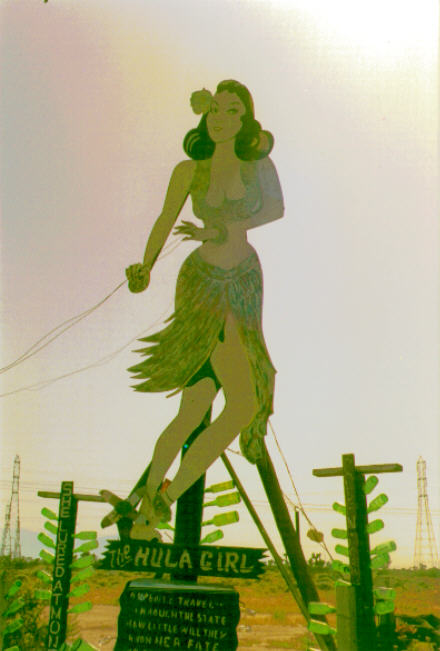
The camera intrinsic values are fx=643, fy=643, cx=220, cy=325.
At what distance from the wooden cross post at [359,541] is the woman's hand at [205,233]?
2889 mm

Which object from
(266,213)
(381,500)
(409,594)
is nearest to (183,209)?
(266,213)

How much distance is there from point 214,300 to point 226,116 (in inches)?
91.8

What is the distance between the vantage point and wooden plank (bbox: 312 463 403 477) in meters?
6.16

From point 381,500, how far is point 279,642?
3.17 metres

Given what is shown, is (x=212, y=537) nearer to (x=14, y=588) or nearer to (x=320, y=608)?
(x=320, y=608)

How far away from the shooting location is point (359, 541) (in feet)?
20.4

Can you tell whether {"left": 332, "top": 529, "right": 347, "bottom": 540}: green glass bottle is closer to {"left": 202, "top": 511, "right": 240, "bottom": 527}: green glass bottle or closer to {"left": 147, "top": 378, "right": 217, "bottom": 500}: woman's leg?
{"left": 202, "top": 511, "right": 240, "bottom": 527}: green glass bottle

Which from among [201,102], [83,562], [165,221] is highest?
[201,102]

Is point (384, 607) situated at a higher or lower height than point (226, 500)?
lower

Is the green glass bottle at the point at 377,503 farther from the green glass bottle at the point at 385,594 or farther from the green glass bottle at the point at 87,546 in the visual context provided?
the green glass bottle at the point at 87,546

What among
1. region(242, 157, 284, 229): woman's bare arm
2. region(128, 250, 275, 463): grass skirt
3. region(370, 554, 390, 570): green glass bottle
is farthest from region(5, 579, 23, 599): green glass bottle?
region(242, 157, 284, 229): woman's bare arm

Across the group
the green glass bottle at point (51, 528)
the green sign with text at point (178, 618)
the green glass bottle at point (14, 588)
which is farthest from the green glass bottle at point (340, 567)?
the green glass bottle at point (14, 588)

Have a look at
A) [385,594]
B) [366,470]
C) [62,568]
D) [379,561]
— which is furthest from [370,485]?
[62,568]

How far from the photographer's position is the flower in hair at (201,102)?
7.94 metres
